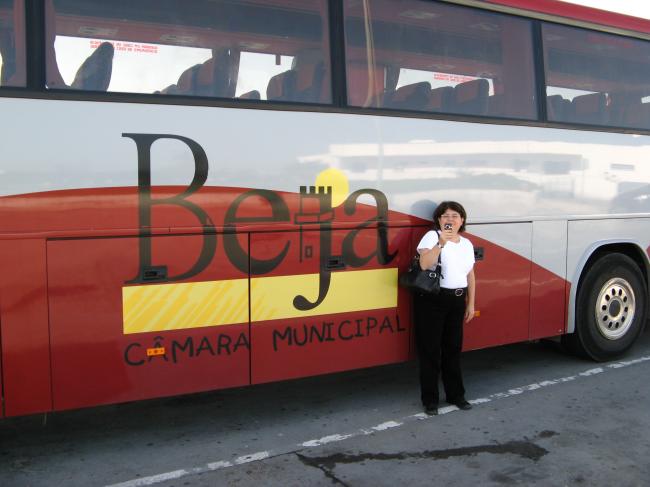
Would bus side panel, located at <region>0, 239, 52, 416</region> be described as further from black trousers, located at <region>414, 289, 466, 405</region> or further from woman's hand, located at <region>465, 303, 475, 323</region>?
woman's hand, located at <region>465, 303, 475, 323</region>

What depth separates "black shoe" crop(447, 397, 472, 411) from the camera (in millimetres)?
5199

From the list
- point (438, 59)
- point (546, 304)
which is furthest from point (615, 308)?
point (438, 59)

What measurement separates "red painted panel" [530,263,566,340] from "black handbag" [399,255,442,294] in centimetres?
138

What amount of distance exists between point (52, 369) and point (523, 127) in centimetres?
413

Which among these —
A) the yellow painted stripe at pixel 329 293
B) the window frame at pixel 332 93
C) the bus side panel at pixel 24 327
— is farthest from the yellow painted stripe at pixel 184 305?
the window frame at pixel 332 93

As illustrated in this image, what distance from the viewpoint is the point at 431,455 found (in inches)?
170

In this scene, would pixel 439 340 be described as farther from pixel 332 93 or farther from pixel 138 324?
pixel 138 324

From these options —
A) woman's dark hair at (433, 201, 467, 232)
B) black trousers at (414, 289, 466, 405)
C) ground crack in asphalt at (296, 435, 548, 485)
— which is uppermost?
woman's dark hair at (433, 201, 467, 232)

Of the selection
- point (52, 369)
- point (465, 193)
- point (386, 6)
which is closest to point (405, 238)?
point (465, 193)

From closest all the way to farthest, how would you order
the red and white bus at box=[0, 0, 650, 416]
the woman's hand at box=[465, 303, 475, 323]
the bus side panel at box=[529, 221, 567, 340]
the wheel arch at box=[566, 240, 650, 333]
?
the red and white bus at box=[0, 0, 650, 416]
the woman's hand at box=[465, 303, 475, 323]
the bus side panel at box=[529, 221, 567, 340]
the wheel arch at box=[566, 240, 650, 333]

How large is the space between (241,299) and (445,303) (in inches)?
61.0

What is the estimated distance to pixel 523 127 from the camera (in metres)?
5.67

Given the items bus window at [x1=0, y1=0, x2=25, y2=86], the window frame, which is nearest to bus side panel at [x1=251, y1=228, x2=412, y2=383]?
the window frame

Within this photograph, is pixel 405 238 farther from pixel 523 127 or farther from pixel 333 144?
pixel 523 127
